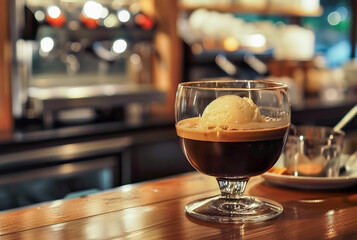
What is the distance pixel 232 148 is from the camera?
0.92m

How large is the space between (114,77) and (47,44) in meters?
0.50

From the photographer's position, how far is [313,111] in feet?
11.7

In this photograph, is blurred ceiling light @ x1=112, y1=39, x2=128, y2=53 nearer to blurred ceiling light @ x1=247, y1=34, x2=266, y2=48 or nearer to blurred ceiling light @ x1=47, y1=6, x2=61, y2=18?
blurred ceiling light @ x1=47, y1=6, x2=61, y2=18

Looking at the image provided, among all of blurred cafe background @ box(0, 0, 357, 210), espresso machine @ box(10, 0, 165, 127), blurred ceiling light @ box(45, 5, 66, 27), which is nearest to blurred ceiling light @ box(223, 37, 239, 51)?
blurred cafe background @ box(0, 0, 357, 210)

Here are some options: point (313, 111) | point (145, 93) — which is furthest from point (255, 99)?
point (313, 111)

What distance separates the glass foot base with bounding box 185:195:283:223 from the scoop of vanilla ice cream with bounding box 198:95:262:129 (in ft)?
0.47

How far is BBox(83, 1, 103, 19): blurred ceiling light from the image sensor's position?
110 inches

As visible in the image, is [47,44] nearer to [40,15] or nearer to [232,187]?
[40,15]

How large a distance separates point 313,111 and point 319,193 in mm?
2522

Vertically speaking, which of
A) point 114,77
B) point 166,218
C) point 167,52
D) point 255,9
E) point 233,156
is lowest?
point 166,218

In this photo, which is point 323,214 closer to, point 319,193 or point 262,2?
point 319,193

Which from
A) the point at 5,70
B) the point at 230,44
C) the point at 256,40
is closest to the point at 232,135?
the point at 5,70

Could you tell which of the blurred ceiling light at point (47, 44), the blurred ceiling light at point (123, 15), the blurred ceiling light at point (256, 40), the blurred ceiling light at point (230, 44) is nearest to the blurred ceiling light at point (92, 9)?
the blurred ceiling light at point (123, 15)

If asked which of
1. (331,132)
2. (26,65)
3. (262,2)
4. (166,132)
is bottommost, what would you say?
(166,132)
